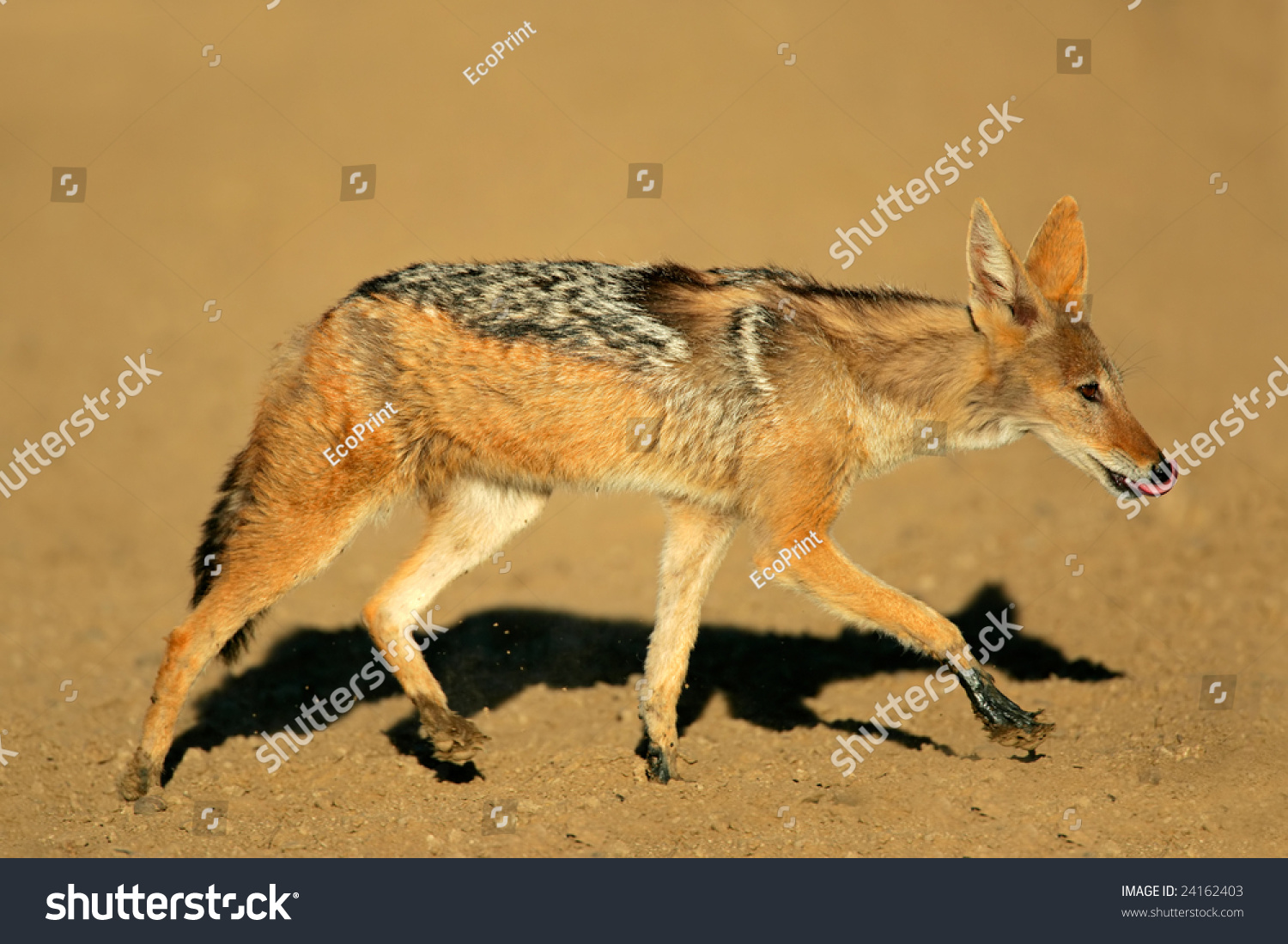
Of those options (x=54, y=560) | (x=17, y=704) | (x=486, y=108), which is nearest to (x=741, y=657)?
(x=17, y=704)

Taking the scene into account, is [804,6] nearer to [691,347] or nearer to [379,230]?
[379,230]

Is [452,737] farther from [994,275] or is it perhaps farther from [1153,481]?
[1153,481]

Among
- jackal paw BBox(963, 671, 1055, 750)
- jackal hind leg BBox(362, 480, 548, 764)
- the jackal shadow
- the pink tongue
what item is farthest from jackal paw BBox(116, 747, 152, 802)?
the pink tongue

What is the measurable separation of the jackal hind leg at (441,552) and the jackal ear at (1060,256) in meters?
3.50

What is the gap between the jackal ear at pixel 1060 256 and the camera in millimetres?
7129

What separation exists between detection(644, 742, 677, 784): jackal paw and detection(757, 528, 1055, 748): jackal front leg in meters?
1.48

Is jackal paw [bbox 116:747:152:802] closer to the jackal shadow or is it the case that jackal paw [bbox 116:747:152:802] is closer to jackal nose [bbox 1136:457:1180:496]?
the jackal shadow

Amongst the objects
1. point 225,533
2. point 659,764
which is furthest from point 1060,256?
point 225,533

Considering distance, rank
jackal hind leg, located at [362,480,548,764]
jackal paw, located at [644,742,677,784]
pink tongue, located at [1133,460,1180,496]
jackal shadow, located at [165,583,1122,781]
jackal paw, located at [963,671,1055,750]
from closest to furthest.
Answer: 1. jackal paw, located at [963,671,1055,750]
2. pink tongue, located at [1133,460,1180,496]
3. jackal paw, located at [644,742,677,784]
4. jackal hind leg, located at [362,480,548,764]
5. jackal shadow, located at [165,583,1122,781]

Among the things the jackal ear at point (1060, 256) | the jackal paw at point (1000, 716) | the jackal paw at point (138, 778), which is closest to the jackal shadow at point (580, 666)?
the jackal paw at point (138, 778)

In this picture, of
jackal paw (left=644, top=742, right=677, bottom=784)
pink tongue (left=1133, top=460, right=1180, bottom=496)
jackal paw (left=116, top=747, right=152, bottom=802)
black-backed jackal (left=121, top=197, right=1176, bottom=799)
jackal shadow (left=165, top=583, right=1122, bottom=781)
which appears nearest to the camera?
pink tongue (left=1133, top=460, right=1180, bottom=496)

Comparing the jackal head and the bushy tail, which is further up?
the bushy tail

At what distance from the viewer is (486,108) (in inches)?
676

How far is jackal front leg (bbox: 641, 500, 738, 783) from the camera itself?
7.51 metres
